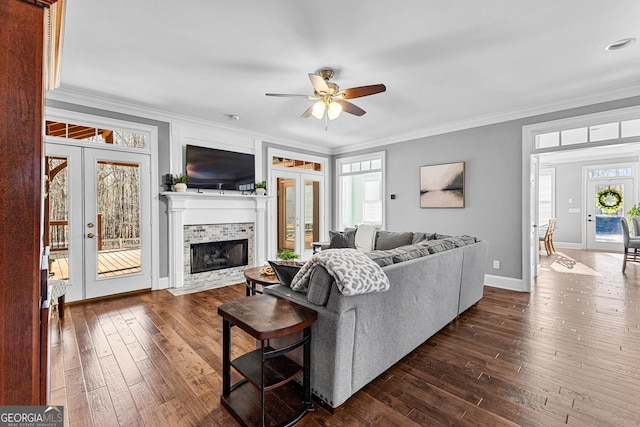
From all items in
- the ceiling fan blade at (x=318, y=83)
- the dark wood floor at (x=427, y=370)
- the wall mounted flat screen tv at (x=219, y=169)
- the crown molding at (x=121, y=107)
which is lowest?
the dark wood floor at (x=427, y=370)

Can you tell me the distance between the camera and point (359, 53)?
2701mm

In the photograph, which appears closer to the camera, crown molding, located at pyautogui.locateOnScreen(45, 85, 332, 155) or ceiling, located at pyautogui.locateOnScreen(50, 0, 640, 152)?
ceiling, located at pyautogui.locateOnScreen(50, 0, 640, 152)

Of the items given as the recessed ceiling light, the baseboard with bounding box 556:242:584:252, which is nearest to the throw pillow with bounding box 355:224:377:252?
the recessed ceiling light

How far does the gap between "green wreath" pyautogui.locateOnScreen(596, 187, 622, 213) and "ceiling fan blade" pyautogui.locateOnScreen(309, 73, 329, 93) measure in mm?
8760

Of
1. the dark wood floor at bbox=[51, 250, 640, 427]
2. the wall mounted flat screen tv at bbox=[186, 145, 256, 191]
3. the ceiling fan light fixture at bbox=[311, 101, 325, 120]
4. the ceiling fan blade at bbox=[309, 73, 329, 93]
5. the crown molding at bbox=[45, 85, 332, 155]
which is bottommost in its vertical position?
the dark wood floor at bbox=[51, 250, 640, 427]

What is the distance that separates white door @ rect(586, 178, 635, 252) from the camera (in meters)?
7.42

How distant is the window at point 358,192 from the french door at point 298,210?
49cm

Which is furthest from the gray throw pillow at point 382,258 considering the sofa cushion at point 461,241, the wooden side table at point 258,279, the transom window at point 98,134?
the transom window at point 98,134

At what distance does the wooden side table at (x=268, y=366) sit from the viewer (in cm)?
160

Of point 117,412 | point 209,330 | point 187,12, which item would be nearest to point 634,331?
point 209,330

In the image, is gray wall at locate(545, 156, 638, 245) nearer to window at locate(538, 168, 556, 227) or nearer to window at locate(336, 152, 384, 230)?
window at locate(538, 168, 556, 227)

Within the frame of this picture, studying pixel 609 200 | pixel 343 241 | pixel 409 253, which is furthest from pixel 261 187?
pixel 609 200

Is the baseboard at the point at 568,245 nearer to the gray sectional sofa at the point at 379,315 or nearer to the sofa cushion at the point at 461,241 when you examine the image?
the sofa cushion at the point at 461,241

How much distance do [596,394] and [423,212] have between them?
3.66 meters
